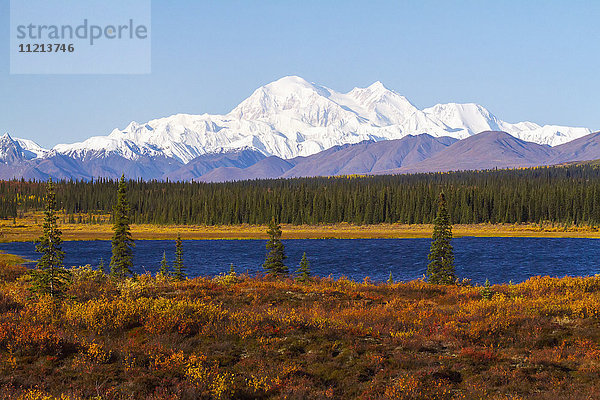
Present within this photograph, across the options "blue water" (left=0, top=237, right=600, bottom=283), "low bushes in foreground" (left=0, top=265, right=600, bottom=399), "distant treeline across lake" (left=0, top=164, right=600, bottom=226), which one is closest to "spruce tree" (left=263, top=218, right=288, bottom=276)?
"low bushes in foreground" (left=0, top=265, right=600, bottom=399)

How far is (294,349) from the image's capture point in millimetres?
13570

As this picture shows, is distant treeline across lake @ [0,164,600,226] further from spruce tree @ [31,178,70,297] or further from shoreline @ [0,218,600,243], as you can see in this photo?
spruce tree @ [31,178,70,297]

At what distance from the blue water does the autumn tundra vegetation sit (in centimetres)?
4007

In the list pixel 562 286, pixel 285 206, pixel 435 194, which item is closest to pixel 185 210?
pixel 285 206

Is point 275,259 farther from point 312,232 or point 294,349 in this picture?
point 312,232

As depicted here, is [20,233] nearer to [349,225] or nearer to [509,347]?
[349,225]

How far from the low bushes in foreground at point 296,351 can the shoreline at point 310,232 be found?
11553 cm

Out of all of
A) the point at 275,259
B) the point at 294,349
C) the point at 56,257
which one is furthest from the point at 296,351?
the point at 275,259

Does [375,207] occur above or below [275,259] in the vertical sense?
above

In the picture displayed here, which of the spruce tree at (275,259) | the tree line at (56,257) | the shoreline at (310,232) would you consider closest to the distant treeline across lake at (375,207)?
the shoreline at (310,232)

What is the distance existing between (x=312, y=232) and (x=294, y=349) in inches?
5412

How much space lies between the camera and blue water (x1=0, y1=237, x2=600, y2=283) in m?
63.7

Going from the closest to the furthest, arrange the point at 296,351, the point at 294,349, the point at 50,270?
the point at 296,351
the point at 294,349
the point at 50,270

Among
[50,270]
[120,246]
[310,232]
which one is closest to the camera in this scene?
[50,270]
